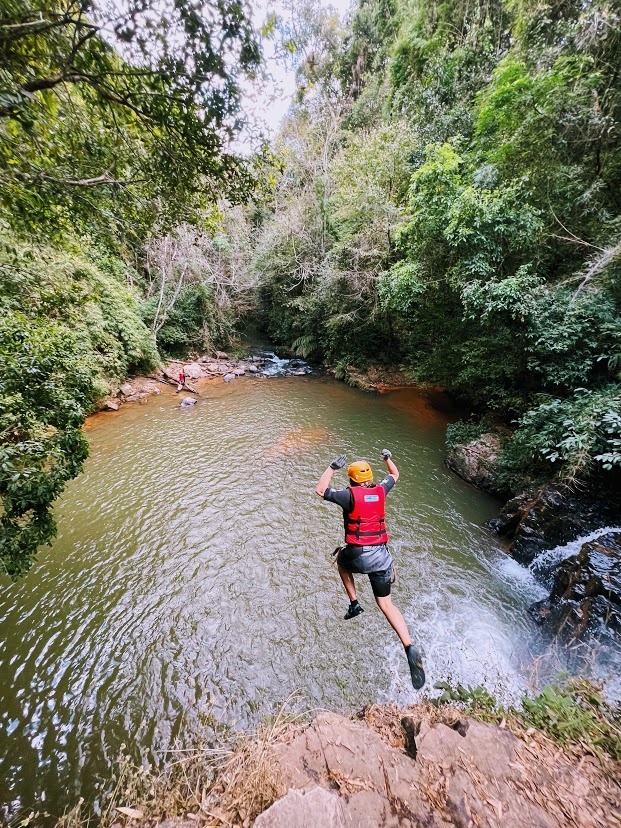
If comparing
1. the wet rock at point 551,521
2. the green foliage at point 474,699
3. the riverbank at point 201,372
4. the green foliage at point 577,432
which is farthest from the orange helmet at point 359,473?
the riverbank at point 201,372

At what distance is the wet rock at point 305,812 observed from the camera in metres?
1.96

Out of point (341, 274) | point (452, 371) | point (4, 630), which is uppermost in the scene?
point (341, 274)

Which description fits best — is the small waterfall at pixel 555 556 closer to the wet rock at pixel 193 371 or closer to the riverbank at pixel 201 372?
the riverbank at pixel 201 372

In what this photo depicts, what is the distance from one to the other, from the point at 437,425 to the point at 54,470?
37.6 ft

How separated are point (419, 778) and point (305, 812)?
951 millimetres

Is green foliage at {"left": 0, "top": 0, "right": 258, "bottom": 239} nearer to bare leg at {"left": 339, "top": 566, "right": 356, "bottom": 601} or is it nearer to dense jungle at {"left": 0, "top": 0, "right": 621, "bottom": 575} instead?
dense jungle at {"left": 0, "top": 0, "right": 621, "bottom": 575}

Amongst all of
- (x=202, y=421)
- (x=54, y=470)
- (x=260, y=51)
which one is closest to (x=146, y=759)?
(x=54, y=470)

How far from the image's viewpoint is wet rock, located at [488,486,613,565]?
596 cm

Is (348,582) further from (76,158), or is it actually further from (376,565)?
(76,158)

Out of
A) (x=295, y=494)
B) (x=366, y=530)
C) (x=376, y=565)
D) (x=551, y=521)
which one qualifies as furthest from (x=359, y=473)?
(x=551, y=521)

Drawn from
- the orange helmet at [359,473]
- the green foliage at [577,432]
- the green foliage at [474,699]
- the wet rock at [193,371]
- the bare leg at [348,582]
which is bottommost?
the wet rock at [193,371]

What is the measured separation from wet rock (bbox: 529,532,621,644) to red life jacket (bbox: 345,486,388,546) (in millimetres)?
3598

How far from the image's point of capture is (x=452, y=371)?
12.2 m

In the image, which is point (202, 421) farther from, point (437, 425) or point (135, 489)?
point (437, 425)
